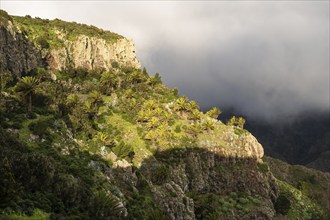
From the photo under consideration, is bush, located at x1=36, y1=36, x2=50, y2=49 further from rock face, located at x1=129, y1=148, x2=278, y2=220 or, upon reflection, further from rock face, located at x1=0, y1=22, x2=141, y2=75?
rock face, located at x1=129, y1=148, x2=278, y2=220

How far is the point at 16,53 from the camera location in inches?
3386

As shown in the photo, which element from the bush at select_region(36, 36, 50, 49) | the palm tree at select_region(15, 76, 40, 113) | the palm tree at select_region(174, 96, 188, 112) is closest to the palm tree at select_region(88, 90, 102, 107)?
the palm tree at select_region(15, 76, 40, 113)

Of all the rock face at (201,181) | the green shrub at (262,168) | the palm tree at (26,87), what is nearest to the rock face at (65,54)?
the palm tree at (26,87)

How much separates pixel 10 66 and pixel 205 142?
1981 inches

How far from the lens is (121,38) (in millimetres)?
128750

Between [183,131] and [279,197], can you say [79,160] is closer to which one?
[183,131]

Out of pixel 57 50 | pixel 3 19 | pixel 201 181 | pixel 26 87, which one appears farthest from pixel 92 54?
pixel 201 181

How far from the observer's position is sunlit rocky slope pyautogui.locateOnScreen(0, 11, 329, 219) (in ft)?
132

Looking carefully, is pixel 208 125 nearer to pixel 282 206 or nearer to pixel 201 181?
pixel 201 181

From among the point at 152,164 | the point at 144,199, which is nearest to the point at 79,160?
the point at 144,199

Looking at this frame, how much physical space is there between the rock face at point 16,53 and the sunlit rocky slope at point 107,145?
312 mm

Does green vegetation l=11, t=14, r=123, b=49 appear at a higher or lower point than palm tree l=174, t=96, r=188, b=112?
higher

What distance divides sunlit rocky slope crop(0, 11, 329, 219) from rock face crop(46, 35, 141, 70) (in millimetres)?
349

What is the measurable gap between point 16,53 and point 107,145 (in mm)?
33590
